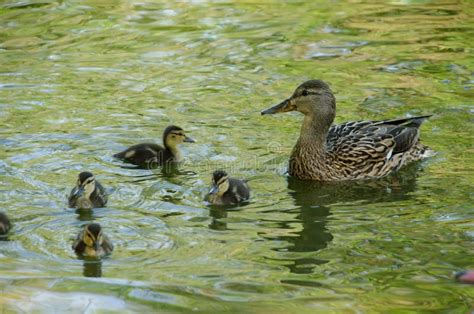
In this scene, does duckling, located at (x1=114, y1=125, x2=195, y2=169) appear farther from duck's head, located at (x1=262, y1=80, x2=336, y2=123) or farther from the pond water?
duck's head, located at (x1=262, y1=80, x2=336, y2=123)

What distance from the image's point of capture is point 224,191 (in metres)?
6.68

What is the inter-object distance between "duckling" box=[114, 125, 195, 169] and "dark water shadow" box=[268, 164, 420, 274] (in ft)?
2.68

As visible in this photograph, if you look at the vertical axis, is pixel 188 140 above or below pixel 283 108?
below

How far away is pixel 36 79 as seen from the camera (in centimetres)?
931

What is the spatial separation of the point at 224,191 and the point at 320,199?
2.39ft

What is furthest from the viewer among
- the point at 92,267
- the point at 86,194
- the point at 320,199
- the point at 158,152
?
the point at 158,152

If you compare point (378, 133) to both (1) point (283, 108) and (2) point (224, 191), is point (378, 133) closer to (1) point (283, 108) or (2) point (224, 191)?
(1) point (283, 108)

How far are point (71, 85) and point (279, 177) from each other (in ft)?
8.07

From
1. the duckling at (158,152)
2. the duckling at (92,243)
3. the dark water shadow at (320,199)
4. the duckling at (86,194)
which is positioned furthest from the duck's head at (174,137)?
the duckling at (92,243)

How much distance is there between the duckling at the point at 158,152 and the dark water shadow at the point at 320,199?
2.68 ft

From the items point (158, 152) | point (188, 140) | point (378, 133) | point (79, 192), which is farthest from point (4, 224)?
point (378, 133)

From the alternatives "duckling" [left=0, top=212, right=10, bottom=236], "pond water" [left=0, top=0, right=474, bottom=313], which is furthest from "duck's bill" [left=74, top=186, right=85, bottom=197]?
"duckling" [left=0, top=212, right=10, bottom=236]

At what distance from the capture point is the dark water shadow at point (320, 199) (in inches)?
235

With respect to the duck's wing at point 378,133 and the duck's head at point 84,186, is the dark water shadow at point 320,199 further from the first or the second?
the duck's head at point 84,186
